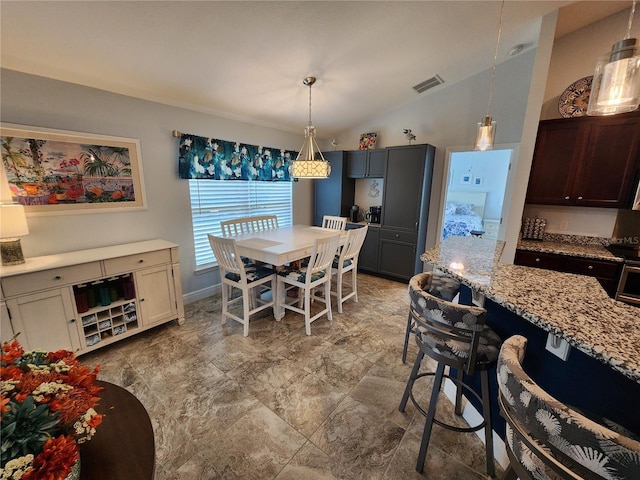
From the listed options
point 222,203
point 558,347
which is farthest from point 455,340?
point 222,203

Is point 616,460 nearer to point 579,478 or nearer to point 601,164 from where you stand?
point 579,478

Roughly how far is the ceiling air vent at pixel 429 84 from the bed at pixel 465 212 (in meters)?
2.11

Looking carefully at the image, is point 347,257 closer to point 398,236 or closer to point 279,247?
point 279,247

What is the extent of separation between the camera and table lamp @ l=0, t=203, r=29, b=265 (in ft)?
6.11

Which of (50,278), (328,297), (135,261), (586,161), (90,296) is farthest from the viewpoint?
(328,297)

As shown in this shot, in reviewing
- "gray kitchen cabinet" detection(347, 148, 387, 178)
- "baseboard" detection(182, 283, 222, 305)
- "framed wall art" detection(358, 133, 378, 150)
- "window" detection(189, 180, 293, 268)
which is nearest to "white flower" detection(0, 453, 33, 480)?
"baseboard" detection(182, 283, 222, 305)

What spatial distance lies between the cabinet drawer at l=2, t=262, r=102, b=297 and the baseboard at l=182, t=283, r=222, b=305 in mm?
1184

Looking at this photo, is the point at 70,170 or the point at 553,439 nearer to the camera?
the point at 553,439

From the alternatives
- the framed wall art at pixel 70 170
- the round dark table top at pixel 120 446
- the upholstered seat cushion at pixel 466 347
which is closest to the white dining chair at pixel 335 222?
the framed wall art at pixel 70 170

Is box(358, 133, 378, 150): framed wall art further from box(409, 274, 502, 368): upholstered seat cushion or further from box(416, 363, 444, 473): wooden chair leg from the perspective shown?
box(416, 363, 444, 473): wooden chair leg

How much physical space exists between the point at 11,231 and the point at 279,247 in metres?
1.96

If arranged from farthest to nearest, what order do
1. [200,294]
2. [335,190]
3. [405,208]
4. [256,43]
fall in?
1. [335,190]
2. [405,208]
3. [200,294]
4. [256,43]

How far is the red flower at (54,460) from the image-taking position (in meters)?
0.56

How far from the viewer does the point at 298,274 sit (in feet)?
9.01
